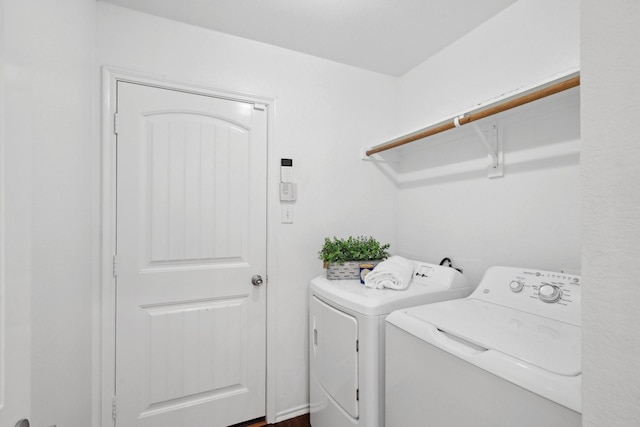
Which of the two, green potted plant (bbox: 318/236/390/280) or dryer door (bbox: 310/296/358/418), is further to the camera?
green potted plant (bbox: 318/236/390/280)

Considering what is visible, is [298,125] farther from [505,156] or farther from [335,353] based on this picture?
[335,353]

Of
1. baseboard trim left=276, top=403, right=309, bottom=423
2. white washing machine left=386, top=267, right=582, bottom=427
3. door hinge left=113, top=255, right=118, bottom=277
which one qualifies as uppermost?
door hinge left=113, top=255, right=118, bottom=277

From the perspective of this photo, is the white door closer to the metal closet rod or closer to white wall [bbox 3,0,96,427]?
white wall [bbox 3,0,96,427]

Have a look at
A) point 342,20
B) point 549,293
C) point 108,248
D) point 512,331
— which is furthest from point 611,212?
point 108,248

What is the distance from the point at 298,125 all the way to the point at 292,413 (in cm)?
193

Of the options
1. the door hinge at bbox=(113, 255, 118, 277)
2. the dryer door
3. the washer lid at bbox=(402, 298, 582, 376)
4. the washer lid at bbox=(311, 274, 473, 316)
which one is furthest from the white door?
the washer lid at bbox=(402, 298, 582, 376)

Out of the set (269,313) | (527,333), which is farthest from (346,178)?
(527,333)

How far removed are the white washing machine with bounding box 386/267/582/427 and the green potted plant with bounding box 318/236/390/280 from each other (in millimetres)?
556

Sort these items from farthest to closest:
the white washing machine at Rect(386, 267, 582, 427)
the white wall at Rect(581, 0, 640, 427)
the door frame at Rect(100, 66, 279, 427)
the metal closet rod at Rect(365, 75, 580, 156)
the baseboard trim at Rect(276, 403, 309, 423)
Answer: the baseboard trim at Rect(276, 403, 309, 423)
the door frame at Rect(100, 66, 279, 427)
the metal closet rod at Rect(365, 75, 580, 156)
the white washing machine at Rect(386, 267, 582, 427)
the white wall at Rect(581, 0, 640, 427)

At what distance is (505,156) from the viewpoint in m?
1.62

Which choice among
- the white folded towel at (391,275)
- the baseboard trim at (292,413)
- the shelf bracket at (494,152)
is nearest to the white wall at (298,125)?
the baseboard trim at (292,413)

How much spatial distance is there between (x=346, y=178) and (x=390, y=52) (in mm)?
921

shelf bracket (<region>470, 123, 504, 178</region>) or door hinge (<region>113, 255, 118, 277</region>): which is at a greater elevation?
shelf bracket (<region>470, 123, 504, 178</region>)

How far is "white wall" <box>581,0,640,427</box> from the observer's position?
15.1 inches
